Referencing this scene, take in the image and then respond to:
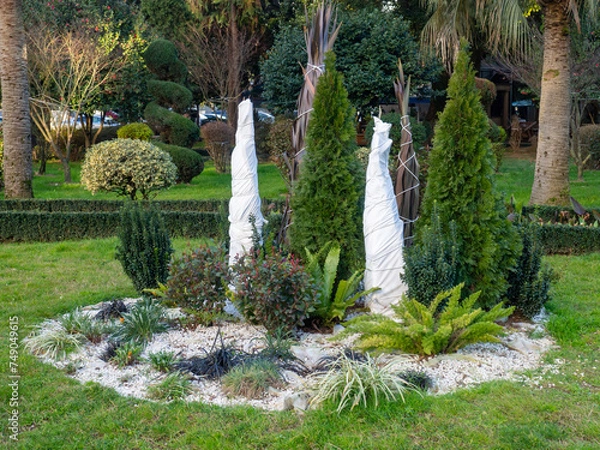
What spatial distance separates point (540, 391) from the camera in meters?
4.59

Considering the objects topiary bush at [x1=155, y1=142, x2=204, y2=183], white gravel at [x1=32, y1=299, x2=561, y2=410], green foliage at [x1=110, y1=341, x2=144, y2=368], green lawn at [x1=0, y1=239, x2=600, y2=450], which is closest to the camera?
green lawn at [x1=0, y1=239, x2=600, y2=450]

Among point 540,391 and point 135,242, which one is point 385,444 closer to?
point 540,391

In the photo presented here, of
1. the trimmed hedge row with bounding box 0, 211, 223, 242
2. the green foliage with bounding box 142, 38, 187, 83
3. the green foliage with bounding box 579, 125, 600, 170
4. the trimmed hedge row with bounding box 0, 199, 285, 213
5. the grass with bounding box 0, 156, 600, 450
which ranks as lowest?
the grass with bounding box 0, 156, 600, 450

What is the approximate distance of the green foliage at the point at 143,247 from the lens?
6.80m

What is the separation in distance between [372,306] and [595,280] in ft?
10.6

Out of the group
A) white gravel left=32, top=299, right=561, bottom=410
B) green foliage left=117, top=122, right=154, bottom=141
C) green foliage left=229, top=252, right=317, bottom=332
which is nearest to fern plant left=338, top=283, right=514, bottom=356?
white gravel left=32, top=299, right=561, bottom=410

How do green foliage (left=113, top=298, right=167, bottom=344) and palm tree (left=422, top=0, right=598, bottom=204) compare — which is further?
palm tree (left=422, top=0, right=598, bottom=204)

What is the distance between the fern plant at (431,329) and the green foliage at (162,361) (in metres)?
1.30

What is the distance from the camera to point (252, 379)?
466 centimetres

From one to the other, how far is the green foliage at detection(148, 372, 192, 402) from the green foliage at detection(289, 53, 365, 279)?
1.99 metres

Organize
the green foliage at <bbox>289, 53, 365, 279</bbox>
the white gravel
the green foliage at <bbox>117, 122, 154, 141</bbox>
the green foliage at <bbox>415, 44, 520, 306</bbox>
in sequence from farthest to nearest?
the green foliage at <bbox>117, 122, 154, 141</bbox>
the green foliage at <bbox>289, 53, 365, 279</bbox>
the green foliage at <bbox>415, 44, 520, 306</bbox>
the white gravel

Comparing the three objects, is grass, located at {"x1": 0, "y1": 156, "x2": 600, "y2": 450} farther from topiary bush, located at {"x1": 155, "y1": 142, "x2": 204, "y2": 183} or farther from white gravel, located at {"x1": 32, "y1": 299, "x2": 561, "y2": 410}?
topiary bush, located at {"x1": 155, "y1": 142, "x2": 204, "y2": 183}

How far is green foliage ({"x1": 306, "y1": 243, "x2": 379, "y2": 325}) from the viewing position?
19.1 ft

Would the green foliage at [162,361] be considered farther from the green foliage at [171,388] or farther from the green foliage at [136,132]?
the green foliage at [136,132]
